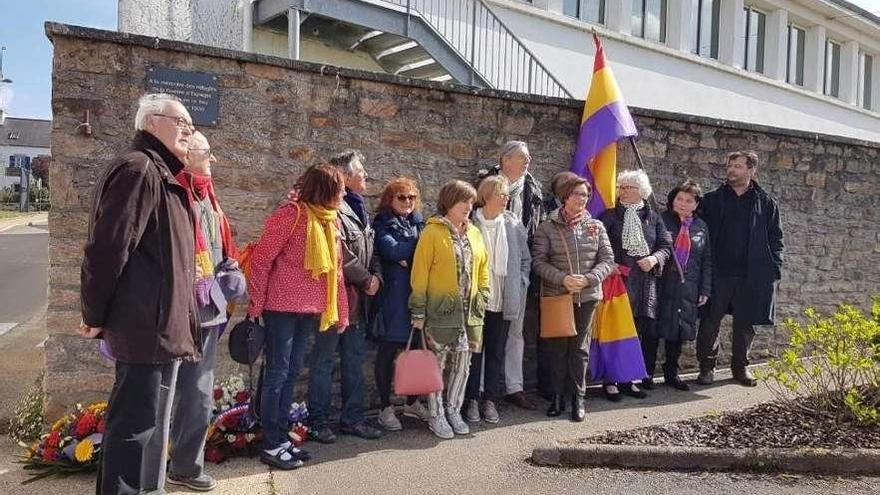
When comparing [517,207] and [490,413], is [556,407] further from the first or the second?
[517,207]

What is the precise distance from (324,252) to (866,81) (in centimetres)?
2504

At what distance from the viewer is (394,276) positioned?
4.99 meters

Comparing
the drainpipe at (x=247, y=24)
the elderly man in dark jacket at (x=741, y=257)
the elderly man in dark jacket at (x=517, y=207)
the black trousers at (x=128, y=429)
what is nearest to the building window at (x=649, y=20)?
the drainpipe at (x=247, y=24)

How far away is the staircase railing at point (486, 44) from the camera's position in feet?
36.5

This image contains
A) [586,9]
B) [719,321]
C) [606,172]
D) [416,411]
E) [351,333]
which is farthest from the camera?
[586,9]

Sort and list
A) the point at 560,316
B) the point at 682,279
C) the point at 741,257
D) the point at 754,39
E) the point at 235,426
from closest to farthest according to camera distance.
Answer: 1. the point at 235,426
2. the point at 560,316
3. the point at 682,279
4. the point at 741,257
5. the point at 754,39

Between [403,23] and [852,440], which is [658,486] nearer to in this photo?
[852,440]

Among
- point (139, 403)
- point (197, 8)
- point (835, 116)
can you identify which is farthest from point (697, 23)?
point (139, 403)

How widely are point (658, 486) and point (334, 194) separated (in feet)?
8.94

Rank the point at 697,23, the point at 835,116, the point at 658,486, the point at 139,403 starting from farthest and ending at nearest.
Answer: the point at 835,116, the point at 697,23, the point at 658,486, the point at 139,403

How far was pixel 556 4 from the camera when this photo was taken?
544 inches

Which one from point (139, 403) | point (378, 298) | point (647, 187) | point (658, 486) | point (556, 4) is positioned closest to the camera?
point (139, 403)

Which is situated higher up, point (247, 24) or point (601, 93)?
point (247, 24)

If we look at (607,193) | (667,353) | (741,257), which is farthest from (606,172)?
(667,353)
